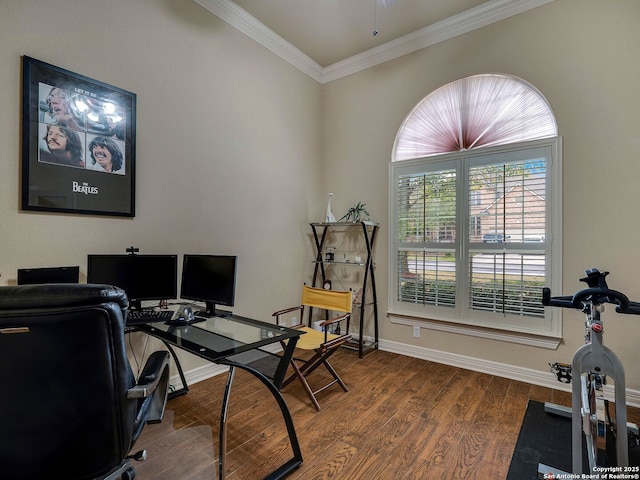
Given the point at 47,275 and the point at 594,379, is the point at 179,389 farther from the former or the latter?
the point at 594,379

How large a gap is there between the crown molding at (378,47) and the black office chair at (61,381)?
3.04m

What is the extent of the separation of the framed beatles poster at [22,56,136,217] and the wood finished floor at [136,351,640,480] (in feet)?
5.67

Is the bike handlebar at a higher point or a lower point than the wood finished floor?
higher

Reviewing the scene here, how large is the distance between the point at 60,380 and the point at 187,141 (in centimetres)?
225

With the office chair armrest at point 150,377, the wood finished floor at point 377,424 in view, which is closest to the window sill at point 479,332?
the wood finished floor at point 377,424

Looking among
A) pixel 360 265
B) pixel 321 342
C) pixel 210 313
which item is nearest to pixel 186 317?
pixel 210 313

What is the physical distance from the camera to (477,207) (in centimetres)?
325

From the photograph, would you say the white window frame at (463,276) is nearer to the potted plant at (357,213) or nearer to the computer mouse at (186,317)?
the potted plant at (357,213)

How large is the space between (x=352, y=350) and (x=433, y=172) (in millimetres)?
2270

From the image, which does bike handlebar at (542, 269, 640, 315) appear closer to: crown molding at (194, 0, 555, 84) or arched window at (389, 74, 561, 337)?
arched window at (389, 74, 561, 337)

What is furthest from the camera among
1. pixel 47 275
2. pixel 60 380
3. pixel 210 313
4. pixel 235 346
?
pixel 210 313

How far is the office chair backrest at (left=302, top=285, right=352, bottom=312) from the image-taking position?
3151 millimetres

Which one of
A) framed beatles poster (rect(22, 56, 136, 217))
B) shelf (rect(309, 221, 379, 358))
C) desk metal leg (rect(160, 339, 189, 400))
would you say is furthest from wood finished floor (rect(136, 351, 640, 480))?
framed beatles poster (rect(22, 56, 136, 217))

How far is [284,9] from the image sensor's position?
3211 mm
